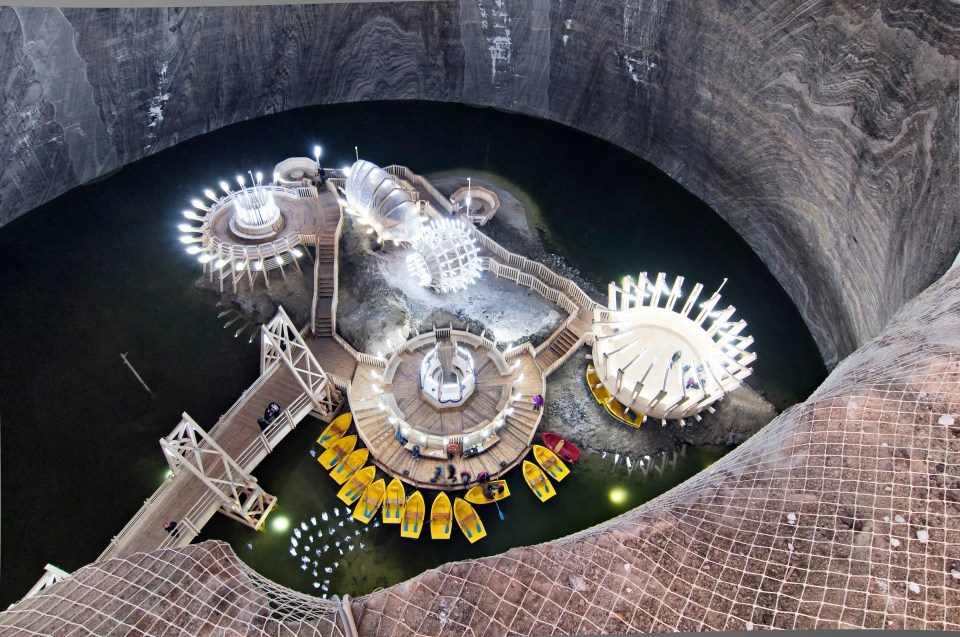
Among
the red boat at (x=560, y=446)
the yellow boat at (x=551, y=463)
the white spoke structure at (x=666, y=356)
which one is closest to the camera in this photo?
the white spoke structure at (x=666, y=356)

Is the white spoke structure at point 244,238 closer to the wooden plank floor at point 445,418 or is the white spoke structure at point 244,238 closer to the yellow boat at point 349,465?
the wooden plank floor at point 445,418

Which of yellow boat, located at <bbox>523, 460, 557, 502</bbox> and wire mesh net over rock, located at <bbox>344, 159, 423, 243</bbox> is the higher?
wire mesh net over rock, located at <bbox>344, 159, 423, 243</bbox>

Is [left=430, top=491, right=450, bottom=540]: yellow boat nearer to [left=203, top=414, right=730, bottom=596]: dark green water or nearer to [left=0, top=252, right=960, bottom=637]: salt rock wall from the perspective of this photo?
[left=203, top=414, right=730, bottom=596]: dark green water

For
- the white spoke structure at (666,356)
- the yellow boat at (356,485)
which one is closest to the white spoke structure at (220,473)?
the yellow boat at (356,485)

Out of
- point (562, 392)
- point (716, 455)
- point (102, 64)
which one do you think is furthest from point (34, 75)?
point (716, 455)

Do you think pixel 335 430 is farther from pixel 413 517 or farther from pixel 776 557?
pixel 776 557

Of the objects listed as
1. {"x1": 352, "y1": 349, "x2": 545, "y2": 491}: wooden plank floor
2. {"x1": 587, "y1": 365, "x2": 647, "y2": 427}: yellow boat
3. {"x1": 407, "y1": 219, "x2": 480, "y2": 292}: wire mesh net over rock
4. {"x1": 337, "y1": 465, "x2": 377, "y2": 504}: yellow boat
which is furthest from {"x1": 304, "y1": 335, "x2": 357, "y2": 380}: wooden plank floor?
{"x1": 587, "y1": 365, "x2": 647, "y2": 427}: yellow boat
